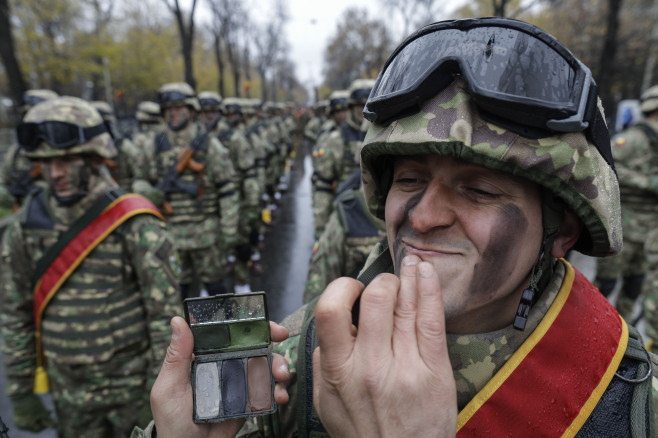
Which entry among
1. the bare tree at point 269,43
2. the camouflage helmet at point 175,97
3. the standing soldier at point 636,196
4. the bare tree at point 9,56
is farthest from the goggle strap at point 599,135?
the bare tree at point 269,43

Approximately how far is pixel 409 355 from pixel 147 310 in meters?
2.48

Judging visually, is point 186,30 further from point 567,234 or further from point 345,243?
point 567,234

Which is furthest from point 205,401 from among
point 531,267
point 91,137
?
point 91,137

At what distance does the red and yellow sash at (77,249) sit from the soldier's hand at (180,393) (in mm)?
1861

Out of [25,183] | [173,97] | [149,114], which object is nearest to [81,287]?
[173,97]

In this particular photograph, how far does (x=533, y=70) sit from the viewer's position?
1.23 m

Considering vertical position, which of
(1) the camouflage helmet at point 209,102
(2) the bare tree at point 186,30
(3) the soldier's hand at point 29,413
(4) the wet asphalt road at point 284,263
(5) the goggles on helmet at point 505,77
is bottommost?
(4) the wet asphalt road at point 284,263

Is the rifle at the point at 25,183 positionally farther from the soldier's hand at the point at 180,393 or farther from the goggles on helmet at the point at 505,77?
the goggles on helmet at the point at 505,77

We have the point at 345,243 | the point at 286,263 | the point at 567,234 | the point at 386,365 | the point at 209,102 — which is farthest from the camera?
the point at 209,102

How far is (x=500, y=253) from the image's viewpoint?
1237 mm

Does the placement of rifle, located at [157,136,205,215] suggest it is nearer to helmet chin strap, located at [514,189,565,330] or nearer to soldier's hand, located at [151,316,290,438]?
soldier's hand, located at [151,316,290,438]

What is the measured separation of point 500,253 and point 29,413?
11.1 feet

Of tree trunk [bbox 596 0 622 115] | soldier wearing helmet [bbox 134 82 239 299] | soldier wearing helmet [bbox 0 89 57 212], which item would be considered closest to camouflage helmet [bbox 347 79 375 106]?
soldier wearing helmet [bbox 134 82 239 299]

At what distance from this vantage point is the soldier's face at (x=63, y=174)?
2807mm
